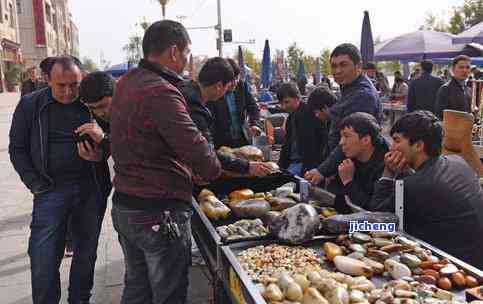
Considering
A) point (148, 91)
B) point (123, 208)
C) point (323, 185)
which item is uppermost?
point (148, 91)

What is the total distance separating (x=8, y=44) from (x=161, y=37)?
159ft

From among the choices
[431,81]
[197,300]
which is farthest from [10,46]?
[197,300]

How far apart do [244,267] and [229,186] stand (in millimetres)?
1529

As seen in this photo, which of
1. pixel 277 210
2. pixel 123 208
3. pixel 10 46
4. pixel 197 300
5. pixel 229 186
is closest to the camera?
pixel 123 208

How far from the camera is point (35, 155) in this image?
3.13m

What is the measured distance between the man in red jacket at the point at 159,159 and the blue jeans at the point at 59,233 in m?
0.85

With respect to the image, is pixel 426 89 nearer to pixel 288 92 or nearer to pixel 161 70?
pixel 288 92

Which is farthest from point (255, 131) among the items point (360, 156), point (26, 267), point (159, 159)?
point (159, 159)

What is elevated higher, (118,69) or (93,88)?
(118,69)

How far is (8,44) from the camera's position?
45.2 metres

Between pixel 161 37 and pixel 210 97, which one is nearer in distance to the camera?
pixel 161 37

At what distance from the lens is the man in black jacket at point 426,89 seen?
8.74 meters

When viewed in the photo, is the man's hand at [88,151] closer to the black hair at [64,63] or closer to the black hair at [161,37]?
the black hair at [64,63]

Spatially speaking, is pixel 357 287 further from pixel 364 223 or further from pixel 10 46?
pixel 10 46
